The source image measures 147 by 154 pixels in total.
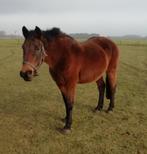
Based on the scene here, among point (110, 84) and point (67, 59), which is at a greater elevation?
point (67, 59)

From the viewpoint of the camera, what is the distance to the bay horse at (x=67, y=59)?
Answer: 4684mm

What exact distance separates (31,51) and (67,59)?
2.87 feet

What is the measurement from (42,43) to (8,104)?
338cm

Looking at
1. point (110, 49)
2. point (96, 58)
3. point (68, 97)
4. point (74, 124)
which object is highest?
point (110, 49)

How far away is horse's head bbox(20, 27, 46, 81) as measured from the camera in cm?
464

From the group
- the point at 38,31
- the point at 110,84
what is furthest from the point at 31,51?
the point at 110,84

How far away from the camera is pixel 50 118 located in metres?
6.42

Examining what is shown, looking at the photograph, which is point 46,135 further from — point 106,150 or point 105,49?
point 105,49

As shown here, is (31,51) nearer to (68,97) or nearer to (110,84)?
(68,97)

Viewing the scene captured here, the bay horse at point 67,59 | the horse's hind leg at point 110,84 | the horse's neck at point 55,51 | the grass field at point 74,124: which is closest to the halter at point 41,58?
the bay horse at point 67,59

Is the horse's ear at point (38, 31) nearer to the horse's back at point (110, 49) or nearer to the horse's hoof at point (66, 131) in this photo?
the horse's hoof at point (66, 131)

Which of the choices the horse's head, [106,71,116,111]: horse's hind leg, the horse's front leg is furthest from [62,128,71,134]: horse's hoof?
[106,71,116,111]: horse's hind leg

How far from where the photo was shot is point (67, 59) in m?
5.27

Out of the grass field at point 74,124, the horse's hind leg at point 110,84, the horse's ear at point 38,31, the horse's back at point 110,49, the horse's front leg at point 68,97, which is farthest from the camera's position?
the horse's hind leg at point 110,84
